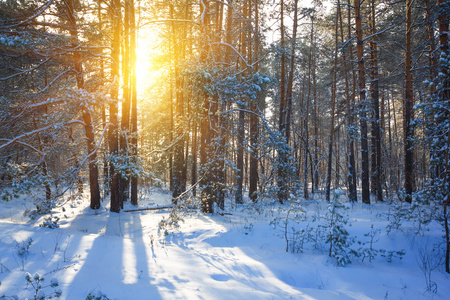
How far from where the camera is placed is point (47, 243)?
475 centimetres

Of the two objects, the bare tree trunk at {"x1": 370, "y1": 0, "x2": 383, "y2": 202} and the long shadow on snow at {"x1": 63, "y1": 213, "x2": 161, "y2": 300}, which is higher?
the bare tree trunk at {"x1": 370, "y1": 0, "x2": 383, "y2": 202}

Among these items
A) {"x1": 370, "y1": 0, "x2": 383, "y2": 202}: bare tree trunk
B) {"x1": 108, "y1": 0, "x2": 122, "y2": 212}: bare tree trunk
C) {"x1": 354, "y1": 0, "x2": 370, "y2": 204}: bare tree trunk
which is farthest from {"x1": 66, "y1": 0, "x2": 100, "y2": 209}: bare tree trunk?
{"x1": 370, "y1": 0, "x2": 383, "y2": 202}: bare tree trunk

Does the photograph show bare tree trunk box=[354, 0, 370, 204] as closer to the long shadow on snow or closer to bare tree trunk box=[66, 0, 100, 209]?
the long shadow on snow

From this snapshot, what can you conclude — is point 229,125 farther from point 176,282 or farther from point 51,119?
point 51,119

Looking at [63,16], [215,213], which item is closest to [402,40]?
[215,213]

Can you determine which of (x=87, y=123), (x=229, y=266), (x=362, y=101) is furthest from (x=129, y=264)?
(x=362, y=101)

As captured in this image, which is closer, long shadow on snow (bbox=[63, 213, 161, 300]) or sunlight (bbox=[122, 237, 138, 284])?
long shadow on snow (bbox=[63, 213, 161, 300])

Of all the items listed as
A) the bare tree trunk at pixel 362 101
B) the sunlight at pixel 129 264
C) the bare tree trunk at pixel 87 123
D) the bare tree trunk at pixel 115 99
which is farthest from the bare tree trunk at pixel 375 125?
the bare tree trunk at pixel 87 123

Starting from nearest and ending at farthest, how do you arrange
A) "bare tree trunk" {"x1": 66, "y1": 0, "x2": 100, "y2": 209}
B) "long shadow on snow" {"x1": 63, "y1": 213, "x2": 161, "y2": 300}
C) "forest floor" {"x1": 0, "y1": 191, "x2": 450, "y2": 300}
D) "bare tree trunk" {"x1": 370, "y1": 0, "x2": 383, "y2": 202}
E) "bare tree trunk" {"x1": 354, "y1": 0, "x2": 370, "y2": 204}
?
"long shadow on snow" {"x1": 63, "y1": 213, "x2": 161, "y2": 300} < "forest floor" {"x1": 0, "y1": 191, "x2": 450, "y2": 300} < "bare tree trunk" {"x1": 66, "y1": 0, "x2": 100, "y2": 209} < "bare tree trunk" {"x1": 354, "y1": 0, "x2": 370, "y2": 204} < "bare tree trunk" {"x1": 370, "y1": 0, "x2": 383, "y2": 202}

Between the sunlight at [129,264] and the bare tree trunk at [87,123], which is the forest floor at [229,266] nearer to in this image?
the sunlight at [129,264]

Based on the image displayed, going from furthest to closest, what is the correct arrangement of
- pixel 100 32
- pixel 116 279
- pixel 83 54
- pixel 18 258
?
pixel 100 32 → pixel 83 54 → pixel 18 258 → pixel 116 279

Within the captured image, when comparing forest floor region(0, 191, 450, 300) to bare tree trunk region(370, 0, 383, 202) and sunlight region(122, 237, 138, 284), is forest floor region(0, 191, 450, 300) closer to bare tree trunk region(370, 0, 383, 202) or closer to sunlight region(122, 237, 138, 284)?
sunlight region(122, 237, 138, 284)

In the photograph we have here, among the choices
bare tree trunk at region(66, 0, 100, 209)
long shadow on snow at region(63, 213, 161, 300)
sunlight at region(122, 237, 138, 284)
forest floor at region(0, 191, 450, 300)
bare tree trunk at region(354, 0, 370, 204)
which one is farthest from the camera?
bare tree trunk at region(354, 0, 370, 204)

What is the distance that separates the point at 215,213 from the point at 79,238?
18.2ft
